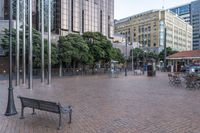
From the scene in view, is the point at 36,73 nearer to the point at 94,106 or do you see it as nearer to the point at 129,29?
the point at 94,106

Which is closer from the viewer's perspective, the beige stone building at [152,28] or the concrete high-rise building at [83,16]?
the concrete high-rise building at [83,16]

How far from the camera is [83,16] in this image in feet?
201

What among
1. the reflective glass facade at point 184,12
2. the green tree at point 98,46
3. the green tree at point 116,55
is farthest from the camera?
the reflective glass facade at point 184,12

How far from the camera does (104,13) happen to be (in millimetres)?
69938

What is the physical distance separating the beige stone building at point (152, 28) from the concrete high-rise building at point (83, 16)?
1422 inches

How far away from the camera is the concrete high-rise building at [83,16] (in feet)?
179

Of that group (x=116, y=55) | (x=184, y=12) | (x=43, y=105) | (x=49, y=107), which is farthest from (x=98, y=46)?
(x=184, y=12)

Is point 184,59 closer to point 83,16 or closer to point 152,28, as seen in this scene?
point 83,16

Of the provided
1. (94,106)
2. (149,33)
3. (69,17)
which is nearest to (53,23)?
(69,17)

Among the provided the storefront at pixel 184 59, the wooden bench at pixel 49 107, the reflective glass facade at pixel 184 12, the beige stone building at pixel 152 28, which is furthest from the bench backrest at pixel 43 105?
the reflective glass facade at pixel 184 12

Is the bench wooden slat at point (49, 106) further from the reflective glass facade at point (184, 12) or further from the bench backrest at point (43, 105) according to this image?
the reflective glass facade at point (184, 12)

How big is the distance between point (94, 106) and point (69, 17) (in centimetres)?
4944

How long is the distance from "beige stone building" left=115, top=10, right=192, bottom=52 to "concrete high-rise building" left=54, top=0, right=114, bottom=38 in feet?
119

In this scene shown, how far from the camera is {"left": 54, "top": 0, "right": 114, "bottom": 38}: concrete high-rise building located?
54594 mm
